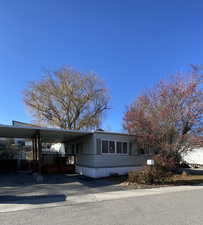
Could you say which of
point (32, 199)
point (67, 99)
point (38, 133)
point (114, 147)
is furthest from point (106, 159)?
point (67, 99)

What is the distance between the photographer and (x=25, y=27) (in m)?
12.3

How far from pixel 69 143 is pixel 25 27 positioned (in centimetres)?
1094

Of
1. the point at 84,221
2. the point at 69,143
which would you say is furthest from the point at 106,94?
the point at 84,221

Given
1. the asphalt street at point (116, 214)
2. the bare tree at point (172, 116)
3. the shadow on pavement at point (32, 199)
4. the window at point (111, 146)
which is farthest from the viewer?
the window at point (111, 146)

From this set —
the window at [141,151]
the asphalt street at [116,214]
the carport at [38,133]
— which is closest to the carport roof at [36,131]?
the carport at [38,133]

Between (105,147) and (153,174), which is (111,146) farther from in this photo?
(153,174)

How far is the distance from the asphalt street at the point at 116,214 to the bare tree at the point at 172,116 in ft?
21.2

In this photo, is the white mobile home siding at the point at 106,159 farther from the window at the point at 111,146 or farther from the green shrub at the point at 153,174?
the green shrub at the point at 153,174

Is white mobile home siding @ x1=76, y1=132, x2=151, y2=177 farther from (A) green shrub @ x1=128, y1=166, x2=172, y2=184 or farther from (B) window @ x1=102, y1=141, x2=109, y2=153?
(A) green shrub @ x1=128, y1=166, x2=172, y2=184

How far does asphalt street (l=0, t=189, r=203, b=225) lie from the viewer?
14.4 ft

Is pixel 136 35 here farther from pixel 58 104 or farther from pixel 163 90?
pixel 58 104

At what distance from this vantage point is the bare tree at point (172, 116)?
1232cm

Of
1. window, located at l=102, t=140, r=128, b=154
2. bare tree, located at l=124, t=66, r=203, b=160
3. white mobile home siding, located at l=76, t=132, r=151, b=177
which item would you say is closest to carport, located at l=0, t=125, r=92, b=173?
white mobile home siding, located at l=76, t=132, r=151, b=177

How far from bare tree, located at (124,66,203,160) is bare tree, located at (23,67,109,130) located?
1127cm
